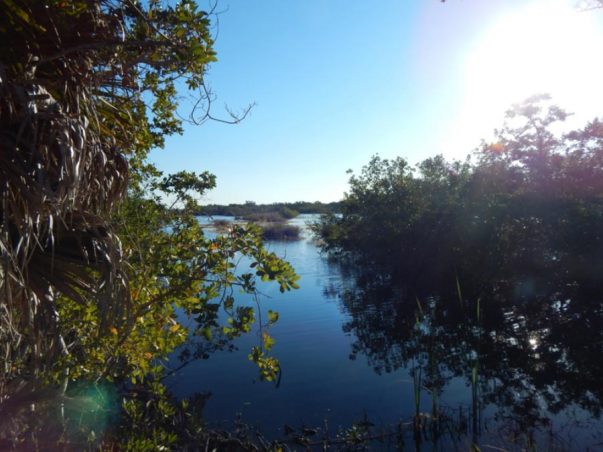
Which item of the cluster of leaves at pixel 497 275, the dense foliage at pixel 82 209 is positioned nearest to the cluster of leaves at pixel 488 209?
the cluster of leaves at pixel 497 275

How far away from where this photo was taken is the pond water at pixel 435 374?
7488mm

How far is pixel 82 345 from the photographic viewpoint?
3.59 metres

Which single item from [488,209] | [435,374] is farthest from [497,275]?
[435,374]

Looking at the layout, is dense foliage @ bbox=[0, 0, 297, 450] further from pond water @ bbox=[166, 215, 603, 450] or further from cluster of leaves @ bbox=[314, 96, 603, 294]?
cluster of leaves @ bbox=[314, 96, 603, 294]

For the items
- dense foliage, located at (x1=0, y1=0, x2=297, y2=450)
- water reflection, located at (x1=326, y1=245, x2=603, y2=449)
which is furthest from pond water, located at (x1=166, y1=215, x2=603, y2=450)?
dense foliage, located at (x1=0, y1=0, x2=297, y2=450)

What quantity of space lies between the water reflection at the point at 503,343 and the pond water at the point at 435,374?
Answer: 4 centimetres

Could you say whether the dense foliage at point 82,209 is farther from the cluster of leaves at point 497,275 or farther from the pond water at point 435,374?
the cluster of leaves at point 497,275

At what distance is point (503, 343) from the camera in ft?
41.2

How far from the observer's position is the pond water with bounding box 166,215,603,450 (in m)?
7.49

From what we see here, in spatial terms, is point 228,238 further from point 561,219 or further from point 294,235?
point 294,235

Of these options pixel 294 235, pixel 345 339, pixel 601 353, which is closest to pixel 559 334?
pixel 601 353

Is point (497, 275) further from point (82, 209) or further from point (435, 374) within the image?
point (82, 209)

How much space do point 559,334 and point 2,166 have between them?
1444 cm

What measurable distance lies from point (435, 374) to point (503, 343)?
11.6 feet
